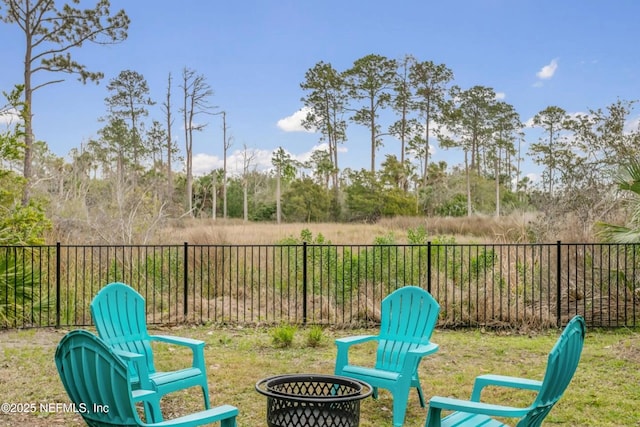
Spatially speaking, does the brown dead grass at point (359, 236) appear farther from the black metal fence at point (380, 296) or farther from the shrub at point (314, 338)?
the shrub at point (314, 338)

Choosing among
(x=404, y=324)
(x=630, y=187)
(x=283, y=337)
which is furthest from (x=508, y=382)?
(x=630, y=187)

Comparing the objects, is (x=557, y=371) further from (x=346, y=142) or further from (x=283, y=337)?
(x=346, y=142)

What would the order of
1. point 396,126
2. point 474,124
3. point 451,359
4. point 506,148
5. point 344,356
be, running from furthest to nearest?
point 506,148 → point 474,124 → point 396,126 → point 451,359 → point 344,356

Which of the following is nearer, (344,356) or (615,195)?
(344,356)

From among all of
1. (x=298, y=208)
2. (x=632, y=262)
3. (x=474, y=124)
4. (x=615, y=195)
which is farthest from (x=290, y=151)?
(x=632, y=262)

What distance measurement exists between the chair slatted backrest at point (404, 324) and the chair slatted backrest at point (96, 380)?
278 centimetres

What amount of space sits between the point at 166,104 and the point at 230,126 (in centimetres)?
420

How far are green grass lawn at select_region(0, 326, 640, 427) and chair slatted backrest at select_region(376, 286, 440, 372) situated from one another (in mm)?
461

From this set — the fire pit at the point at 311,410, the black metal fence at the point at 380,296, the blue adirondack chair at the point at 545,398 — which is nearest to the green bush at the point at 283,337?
the black metal fence at the point at 380,296

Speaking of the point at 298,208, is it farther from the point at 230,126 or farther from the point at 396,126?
the point at 396,126

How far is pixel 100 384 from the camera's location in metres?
3.29

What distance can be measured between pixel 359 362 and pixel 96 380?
14.5ft

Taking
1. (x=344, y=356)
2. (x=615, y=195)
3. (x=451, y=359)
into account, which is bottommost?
(x=451, y=359)

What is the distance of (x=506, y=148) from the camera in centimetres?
5206
